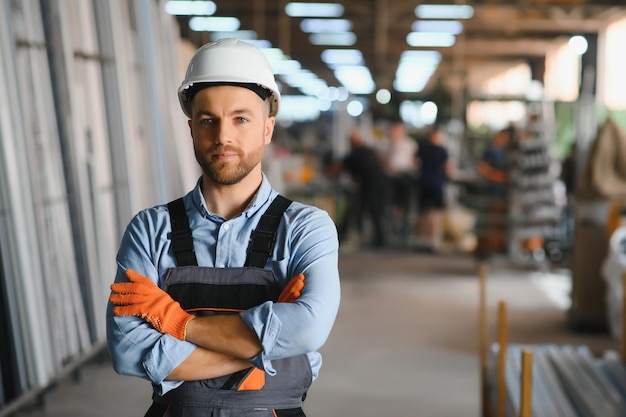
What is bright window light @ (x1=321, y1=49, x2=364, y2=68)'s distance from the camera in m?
21.3

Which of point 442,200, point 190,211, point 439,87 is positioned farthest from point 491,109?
point 190,211

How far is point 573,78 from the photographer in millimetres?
18953

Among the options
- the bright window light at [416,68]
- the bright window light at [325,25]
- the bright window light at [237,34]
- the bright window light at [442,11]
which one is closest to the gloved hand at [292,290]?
the bright window light at [442,11]

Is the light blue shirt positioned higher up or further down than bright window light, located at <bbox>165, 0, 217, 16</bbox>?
further down

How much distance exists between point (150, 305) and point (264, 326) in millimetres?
258

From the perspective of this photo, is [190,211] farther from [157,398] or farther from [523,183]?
[523,183]

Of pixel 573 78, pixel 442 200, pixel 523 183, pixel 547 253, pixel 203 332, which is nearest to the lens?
pixel 203 332

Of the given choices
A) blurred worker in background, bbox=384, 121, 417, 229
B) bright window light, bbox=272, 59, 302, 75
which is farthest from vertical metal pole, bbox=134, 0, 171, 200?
bright window light, bbox=272, 59, 302, 75

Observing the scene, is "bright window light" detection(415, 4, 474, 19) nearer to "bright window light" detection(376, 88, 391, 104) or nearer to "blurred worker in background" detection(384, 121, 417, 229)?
"bright window light" detection(376, 88, 391, 104)

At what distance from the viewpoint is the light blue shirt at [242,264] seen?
1.60 m

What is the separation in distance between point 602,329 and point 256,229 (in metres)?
5.47

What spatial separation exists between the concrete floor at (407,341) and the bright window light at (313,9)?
582 cm

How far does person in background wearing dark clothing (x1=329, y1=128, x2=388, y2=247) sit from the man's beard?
906 centimetres

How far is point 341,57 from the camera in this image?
22672 millimetres
